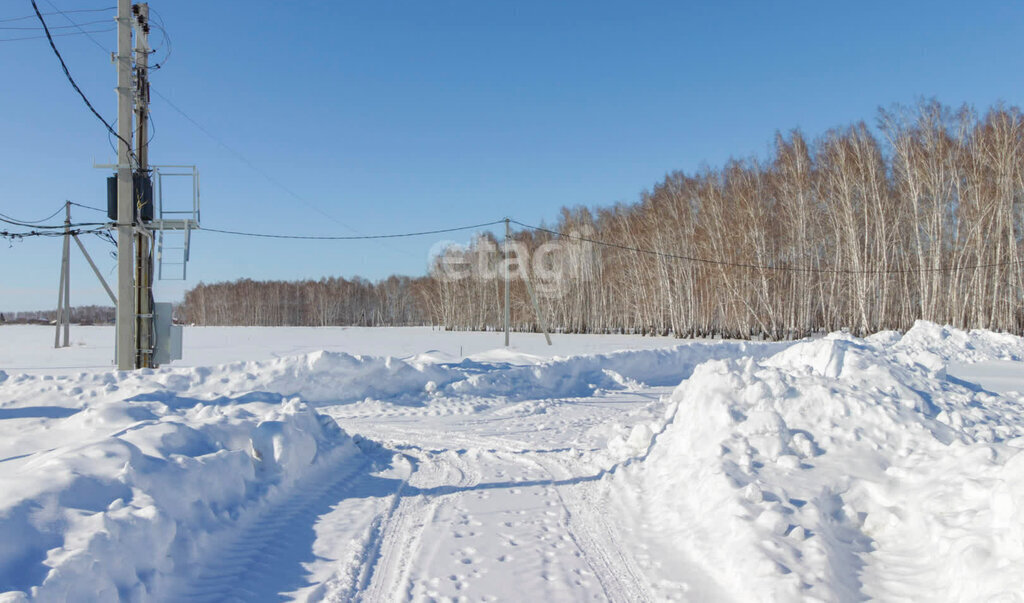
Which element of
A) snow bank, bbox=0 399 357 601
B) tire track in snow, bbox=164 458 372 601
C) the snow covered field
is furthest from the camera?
tire track in snow, bbox=164 458 372 601

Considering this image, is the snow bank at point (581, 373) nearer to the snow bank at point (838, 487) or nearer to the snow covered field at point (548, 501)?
the snow covered field at point (548, 501)

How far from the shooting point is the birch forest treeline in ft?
94.0

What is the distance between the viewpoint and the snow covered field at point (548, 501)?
336cm

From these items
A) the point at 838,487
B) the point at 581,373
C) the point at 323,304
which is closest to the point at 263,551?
the point at 838,487

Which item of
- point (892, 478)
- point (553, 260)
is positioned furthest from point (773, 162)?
point (892, 478)

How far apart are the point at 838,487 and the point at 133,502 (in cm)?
518

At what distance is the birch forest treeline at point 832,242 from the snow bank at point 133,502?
106 feet

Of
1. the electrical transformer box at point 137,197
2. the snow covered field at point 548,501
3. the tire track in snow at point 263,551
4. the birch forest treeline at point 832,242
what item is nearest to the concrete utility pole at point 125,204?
the electrical transformer box at point 137,197

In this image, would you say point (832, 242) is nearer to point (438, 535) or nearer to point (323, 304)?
point (438, 535)

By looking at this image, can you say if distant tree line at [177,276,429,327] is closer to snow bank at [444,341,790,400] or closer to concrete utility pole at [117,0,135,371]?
snow bank at [444,341,790,400]

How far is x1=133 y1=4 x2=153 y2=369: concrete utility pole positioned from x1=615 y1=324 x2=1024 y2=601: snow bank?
10.1m

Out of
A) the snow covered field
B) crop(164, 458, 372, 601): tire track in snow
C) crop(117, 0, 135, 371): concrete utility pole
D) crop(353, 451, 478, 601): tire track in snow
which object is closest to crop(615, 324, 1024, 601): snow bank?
the snow covered field

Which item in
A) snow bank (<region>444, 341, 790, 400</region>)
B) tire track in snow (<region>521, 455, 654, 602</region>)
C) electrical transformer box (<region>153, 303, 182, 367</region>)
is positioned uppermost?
electrical transformer box (<region>153, 303, 182, 367</region>)

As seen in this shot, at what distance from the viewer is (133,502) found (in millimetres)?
3801
